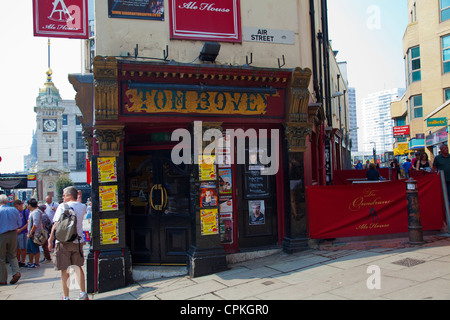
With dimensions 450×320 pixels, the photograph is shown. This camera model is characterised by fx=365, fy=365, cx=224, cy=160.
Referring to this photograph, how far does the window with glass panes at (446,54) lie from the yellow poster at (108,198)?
30252mm

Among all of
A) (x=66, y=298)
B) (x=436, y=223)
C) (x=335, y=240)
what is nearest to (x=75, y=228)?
(x=66, y=298)

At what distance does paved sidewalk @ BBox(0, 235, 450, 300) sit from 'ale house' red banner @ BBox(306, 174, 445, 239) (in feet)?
1.01

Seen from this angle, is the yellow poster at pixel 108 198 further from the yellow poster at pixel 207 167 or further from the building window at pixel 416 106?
the building window at pixel 416 106

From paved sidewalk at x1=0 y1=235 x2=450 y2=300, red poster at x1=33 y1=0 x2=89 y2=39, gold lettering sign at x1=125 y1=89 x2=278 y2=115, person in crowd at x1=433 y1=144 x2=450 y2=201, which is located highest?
red poster at x1=33 y1=0 x2=89 y2=39

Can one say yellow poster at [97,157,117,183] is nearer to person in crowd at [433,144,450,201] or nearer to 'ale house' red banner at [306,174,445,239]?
'ale house' red banner at [306,174,445,239]

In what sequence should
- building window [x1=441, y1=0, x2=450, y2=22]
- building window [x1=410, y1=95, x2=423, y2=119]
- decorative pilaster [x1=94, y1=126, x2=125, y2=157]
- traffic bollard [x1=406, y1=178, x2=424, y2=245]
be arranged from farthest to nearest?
1. building window [x1=410, y1=95, x2=423, y2=119]
2. building window [x1=441, y1=0, x2=450, y2=22]
3. traffic bollard [x1=406, y1=178, x2=424, y2=245]
4. decorative pilaster [x1=94, y1=126, x2=125, y2=157]

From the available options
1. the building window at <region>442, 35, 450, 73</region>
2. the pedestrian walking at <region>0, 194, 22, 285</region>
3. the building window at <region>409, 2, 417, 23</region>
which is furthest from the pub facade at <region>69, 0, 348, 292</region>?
the building window at <region>409, 2, 417, 23</region>

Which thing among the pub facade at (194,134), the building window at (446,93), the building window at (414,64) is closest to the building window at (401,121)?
the building window at (414,64)

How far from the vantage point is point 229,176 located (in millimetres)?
8289

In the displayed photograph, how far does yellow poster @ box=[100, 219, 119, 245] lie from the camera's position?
7.17 meters

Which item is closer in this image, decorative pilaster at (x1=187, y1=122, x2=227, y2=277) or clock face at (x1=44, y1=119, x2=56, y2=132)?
decorative pilaster at (x1=187, y1=122, x2=227, y2=277)

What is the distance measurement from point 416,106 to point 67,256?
3464cm

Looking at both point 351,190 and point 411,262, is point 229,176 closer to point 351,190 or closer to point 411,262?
point 351,190

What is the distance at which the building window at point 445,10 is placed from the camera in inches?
1119
